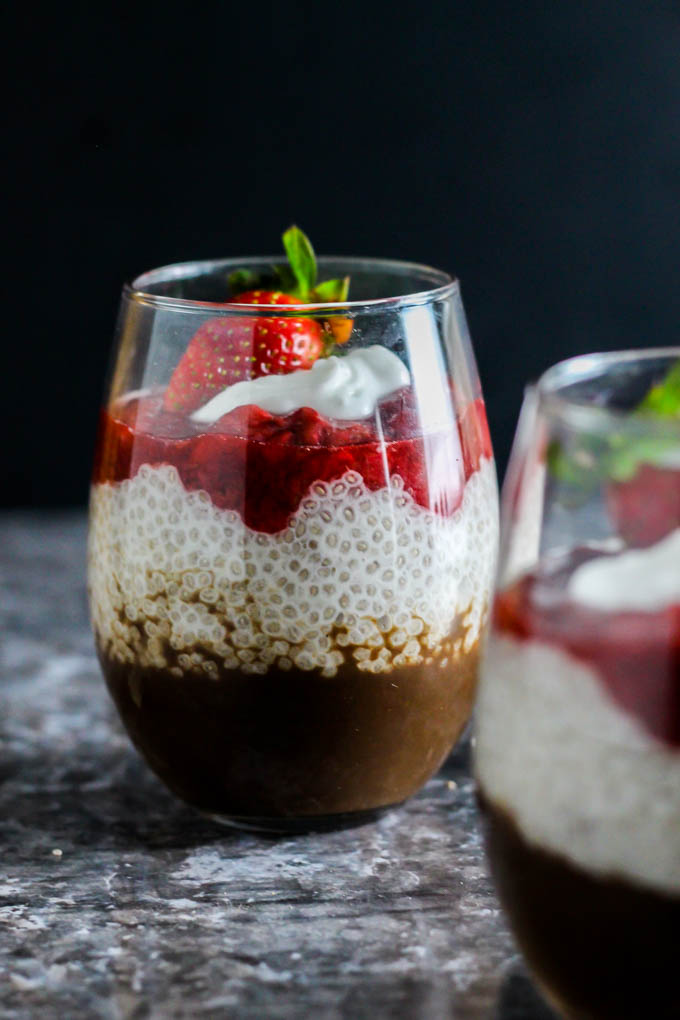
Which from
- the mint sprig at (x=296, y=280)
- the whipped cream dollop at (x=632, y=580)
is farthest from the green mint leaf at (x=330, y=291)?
the whipped cream dollop at (x=632, y=580)

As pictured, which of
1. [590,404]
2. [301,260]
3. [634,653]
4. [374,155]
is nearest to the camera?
[634,653]

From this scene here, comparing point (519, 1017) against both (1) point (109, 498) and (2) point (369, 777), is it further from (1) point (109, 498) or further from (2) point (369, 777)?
(1) point (109, 498)

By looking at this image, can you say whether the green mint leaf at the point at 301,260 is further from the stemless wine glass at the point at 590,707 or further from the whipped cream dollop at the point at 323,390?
the stemless wine glass at the point at 590,707

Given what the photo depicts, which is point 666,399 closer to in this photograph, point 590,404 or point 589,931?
point 590,404

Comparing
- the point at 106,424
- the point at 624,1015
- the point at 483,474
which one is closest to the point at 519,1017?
the point at 624,1015

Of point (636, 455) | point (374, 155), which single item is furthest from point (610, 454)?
point (374, 155)

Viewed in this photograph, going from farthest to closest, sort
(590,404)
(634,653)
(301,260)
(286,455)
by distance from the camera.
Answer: (301,260) < (286,455) < (590,404) < (634,653)

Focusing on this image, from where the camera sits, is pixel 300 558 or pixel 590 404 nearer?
pixel 590 404
